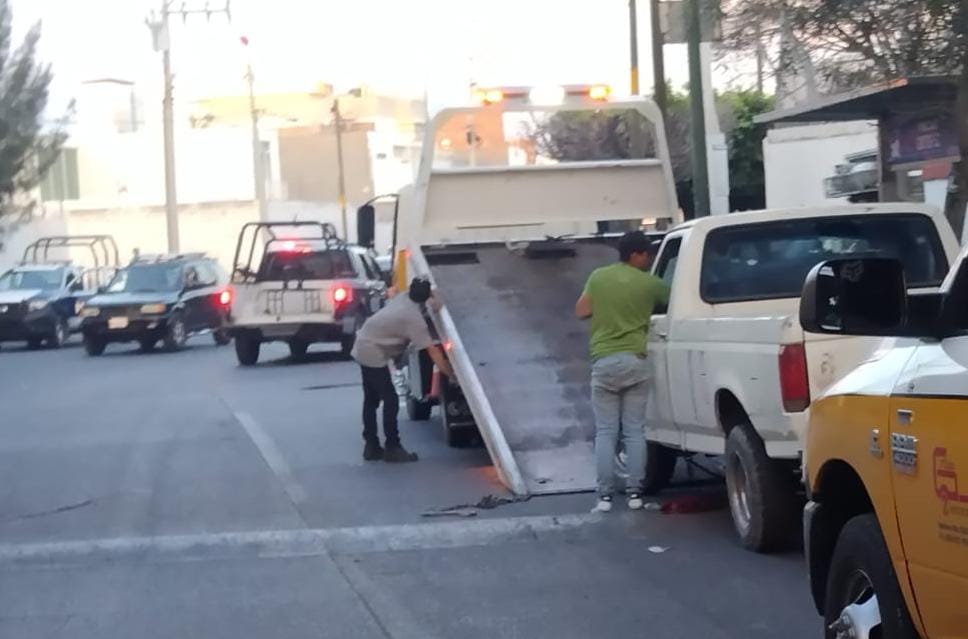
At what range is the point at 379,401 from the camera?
46.3 feet

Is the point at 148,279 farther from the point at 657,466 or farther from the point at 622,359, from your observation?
the point at 622,359

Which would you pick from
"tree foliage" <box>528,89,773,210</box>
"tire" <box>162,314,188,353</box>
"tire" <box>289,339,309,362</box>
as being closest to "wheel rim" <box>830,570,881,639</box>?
"tire" <box>289,339,309,362</box>

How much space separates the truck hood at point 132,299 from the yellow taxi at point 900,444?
83.8 ft

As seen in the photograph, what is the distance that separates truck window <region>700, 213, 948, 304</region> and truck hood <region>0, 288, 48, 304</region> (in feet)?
83.2

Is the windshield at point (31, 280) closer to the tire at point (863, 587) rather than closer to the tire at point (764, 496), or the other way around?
the tire at point (764, 496)

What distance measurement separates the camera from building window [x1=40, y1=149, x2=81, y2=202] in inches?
2773

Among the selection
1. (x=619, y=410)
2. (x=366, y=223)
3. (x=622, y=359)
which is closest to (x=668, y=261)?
(x=622, y=359)

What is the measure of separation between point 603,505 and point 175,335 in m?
20.9

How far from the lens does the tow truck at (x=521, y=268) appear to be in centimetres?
1231

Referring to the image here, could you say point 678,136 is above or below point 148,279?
above

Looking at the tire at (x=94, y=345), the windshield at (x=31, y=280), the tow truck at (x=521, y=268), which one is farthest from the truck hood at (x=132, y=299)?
the tow truck at (x=521, y=268)

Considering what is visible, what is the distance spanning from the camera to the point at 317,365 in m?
25.6

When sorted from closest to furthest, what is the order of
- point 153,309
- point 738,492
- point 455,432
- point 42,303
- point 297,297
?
point 738,492
point 455,432
point 297,297
point 153,309
point 42,303

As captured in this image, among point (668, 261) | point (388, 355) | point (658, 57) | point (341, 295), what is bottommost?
point (388, 355)
